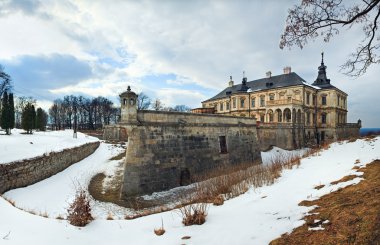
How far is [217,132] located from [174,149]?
4.97m

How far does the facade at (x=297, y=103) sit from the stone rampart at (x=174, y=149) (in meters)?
18.4

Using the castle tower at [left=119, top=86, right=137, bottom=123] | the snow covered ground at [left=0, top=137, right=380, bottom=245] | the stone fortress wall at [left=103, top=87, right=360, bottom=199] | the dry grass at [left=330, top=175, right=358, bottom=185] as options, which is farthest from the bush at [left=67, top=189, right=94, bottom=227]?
the castle tower at [left=119, top=86, right=137, bottom=123]

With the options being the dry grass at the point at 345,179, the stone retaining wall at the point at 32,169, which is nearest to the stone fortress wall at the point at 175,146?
the stone retaining wall at the point at 32,169

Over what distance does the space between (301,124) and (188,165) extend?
2680 centimetres

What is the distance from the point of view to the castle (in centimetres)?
1349

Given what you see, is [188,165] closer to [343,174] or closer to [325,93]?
[343,174]

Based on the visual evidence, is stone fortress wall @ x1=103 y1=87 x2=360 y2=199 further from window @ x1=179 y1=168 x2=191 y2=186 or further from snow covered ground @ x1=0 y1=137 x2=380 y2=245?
snow covered ground @ x1=0 y1=137 x2=380 y2=245

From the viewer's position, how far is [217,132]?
62.1ft

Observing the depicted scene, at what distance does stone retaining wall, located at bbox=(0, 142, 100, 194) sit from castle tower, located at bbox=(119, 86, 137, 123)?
4746 millimetres

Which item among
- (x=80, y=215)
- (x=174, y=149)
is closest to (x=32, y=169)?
(x=174, y=149)

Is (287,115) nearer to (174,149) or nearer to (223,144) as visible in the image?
(223,144)

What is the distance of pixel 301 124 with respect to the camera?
119 ft

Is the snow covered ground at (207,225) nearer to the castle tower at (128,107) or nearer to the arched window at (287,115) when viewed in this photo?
the castle tower at (128,107)

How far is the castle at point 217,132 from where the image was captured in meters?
13.5
